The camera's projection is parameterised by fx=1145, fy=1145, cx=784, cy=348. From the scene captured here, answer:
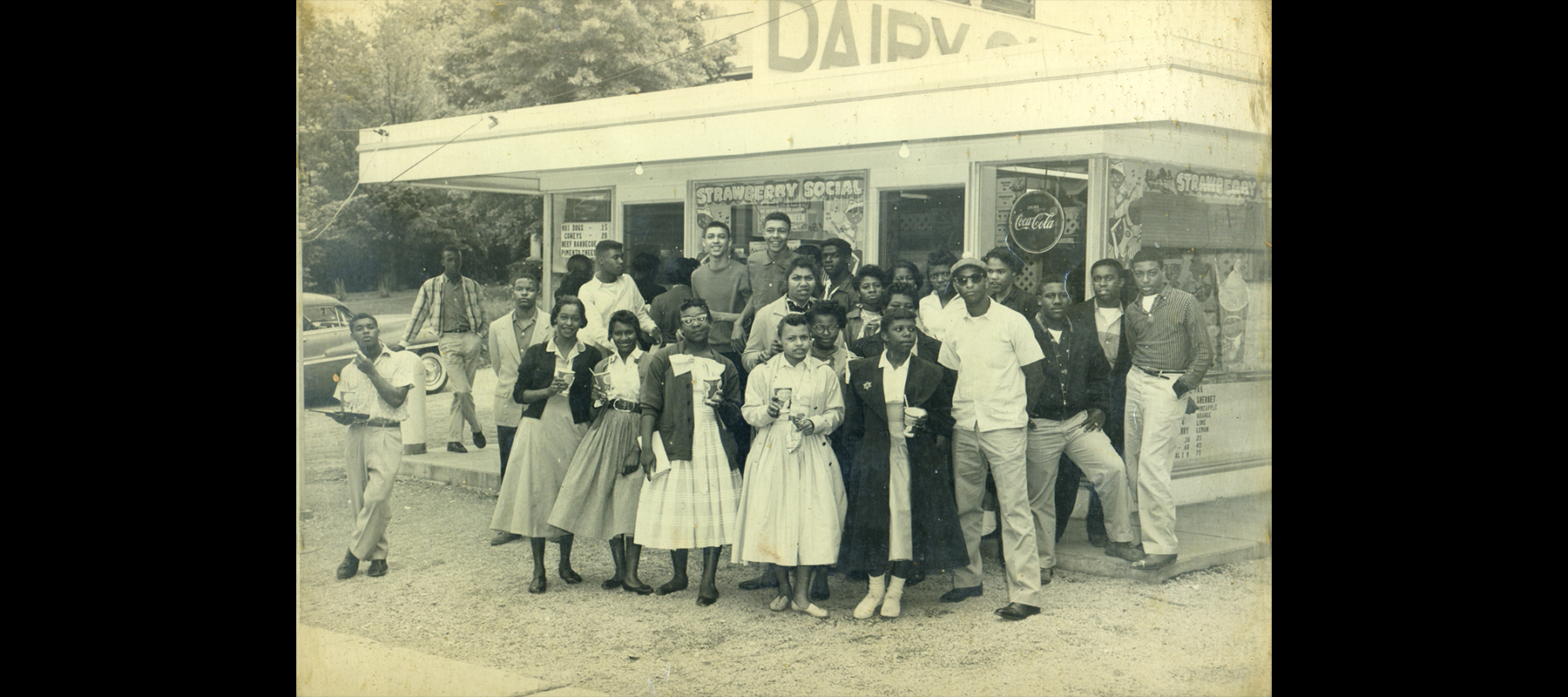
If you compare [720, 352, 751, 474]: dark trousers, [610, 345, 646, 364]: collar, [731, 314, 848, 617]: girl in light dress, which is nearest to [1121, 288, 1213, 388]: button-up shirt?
[731, 314, 848, 617]: girl in light dress

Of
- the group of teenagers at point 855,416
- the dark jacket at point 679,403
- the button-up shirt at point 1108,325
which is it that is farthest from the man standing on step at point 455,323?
the button-up shirt at point 1108,325

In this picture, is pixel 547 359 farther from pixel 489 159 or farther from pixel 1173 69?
pixel 1173 69

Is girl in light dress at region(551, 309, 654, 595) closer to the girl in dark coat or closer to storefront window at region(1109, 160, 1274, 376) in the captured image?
the girl in dark coat

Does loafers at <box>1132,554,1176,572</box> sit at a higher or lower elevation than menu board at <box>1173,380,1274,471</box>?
lower

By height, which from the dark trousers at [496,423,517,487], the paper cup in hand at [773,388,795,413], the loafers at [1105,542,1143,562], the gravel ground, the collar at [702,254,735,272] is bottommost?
the gravel ground

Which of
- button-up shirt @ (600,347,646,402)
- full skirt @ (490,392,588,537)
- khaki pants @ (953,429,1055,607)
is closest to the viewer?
khaki pants @ (953,429,1055,607)

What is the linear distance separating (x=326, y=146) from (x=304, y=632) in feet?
7.48

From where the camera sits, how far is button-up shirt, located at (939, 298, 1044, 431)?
185 inches

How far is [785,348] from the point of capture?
488cm

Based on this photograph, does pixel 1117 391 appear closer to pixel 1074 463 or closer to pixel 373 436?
pixel 1074 463

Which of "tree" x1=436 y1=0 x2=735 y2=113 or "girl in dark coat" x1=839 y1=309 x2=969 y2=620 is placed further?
"tree" x1=436 y1=0 x2=735 y2=113

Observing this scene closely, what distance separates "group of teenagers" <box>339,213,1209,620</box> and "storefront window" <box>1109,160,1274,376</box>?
116mm

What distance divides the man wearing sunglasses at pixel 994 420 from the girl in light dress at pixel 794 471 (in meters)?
0.52

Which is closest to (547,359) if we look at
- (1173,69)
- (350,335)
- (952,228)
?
(350,335)
